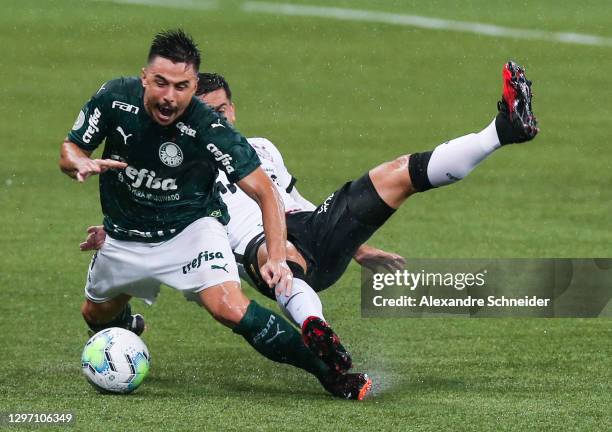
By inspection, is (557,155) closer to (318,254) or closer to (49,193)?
(49,193)

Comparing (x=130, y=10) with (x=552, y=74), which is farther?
(x=130, y=10)

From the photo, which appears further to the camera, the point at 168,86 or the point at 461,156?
the point at 461,156

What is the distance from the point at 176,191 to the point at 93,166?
32.1 inches

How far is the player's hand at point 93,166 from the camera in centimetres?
786

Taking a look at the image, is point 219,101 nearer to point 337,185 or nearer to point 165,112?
point 165,112

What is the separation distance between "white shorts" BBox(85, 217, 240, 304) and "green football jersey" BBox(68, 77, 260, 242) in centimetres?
8

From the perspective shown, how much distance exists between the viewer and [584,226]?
1395 centimetres

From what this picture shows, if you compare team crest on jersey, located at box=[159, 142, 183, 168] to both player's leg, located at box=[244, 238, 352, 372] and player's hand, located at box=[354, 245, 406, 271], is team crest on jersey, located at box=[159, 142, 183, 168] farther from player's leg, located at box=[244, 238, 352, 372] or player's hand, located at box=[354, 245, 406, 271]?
player's hand, located at box=[354, 245, 406, 271]

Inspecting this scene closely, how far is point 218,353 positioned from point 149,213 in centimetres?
140

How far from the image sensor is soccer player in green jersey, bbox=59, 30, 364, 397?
822 centimetres

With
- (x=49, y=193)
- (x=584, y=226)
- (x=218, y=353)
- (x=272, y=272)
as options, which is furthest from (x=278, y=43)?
(x=272, y=272)

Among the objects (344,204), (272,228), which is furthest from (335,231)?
(272,228)

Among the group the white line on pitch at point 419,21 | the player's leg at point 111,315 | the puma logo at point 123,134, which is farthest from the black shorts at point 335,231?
the white line on pitch at point 419,21

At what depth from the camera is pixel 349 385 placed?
26.9 feet
